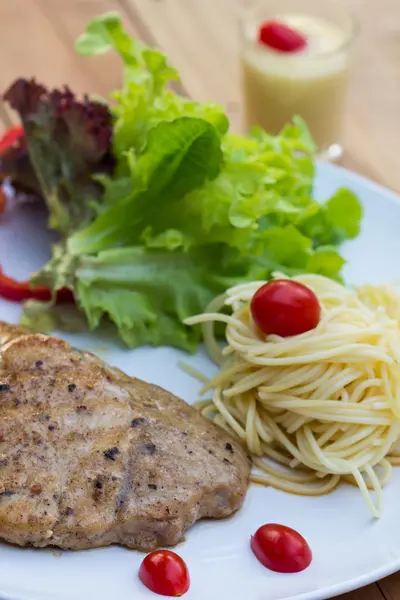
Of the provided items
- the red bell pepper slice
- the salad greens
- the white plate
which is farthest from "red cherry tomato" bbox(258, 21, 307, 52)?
the white plate

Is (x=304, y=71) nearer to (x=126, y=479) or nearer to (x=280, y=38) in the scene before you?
(x=280, y=38)

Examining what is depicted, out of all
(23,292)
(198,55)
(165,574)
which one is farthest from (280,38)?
(165,574)

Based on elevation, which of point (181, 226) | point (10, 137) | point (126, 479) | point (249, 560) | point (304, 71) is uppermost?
point (10, 137)

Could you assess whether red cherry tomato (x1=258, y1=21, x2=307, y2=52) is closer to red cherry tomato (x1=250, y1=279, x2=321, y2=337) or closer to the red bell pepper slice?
the red bell pepper slice

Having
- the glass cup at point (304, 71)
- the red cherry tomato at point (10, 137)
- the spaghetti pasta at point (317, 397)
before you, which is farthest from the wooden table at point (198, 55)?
the spaghetti pasta at point (317, 397)

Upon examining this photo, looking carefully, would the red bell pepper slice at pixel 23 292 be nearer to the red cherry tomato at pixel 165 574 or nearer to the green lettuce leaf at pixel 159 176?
the green lettuce leaf at pixel 159 176
